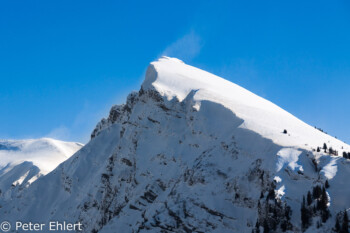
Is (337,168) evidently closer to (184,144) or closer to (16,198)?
(184,144)

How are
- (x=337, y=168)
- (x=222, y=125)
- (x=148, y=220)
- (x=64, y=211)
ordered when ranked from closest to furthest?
1. (x=337, y=168)
2. (x=148, y=220)
3. (x=222, y=125)
4. (x=64, y=211)

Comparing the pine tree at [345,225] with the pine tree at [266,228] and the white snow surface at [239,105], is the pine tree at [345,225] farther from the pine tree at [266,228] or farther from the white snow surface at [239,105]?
the white snow surface at [239,105]

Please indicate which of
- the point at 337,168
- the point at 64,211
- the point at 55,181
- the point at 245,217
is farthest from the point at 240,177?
the point at 55,181

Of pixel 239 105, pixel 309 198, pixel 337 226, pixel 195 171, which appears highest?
pixel 239 105

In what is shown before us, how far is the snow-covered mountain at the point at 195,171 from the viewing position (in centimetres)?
7369

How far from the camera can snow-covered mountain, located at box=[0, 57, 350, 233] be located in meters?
73.7

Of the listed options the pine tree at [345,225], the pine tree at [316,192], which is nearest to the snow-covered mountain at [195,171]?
the pine tree at [316,192]

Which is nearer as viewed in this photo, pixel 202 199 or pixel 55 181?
pixel 202 199

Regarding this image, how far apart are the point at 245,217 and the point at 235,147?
16638 millimetres

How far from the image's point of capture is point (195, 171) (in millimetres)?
92000

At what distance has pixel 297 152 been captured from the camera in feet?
269

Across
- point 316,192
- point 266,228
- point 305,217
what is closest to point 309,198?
point 316,192

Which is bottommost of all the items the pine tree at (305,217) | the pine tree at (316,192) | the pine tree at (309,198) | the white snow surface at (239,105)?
the pine tree at (305,217)

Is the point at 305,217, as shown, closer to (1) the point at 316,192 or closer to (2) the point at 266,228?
(1) the point at 316,192
